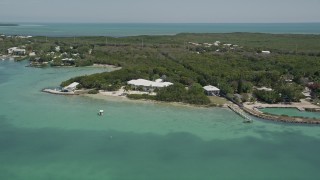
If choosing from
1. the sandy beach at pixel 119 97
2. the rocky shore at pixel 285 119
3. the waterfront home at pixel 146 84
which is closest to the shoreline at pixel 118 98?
the sandy beach at pixel 119 97

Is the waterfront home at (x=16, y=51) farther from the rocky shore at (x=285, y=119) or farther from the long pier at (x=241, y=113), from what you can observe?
the rocky shore at (x=285, y=119)

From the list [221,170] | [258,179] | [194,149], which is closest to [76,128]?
[194,149]

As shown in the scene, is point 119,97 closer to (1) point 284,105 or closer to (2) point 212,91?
(2) point 212,91

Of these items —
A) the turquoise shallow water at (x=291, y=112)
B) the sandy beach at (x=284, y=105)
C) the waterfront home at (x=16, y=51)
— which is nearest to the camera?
the turquoise shallow water at (x=291, y=112)

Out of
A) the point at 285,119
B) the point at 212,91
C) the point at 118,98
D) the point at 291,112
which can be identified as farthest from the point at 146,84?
the point at 285,119

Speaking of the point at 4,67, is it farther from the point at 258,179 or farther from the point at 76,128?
the point at 258,179

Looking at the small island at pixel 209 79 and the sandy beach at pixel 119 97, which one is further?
the small island at pixel 209 79

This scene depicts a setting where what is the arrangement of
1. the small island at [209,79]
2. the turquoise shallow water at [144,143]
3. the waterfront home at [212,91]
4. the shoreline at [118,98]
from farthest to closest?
the waterfront home at [212,91] < the small island at [209,79] < the shoreline at [118,98] < the turquoise shallow water at [144,143]

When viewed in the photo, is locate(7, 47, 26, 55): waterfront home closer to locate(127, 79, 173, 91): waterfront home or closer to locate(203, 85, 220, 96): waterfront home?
locate(127, 79, 173, 91): waterfront home
